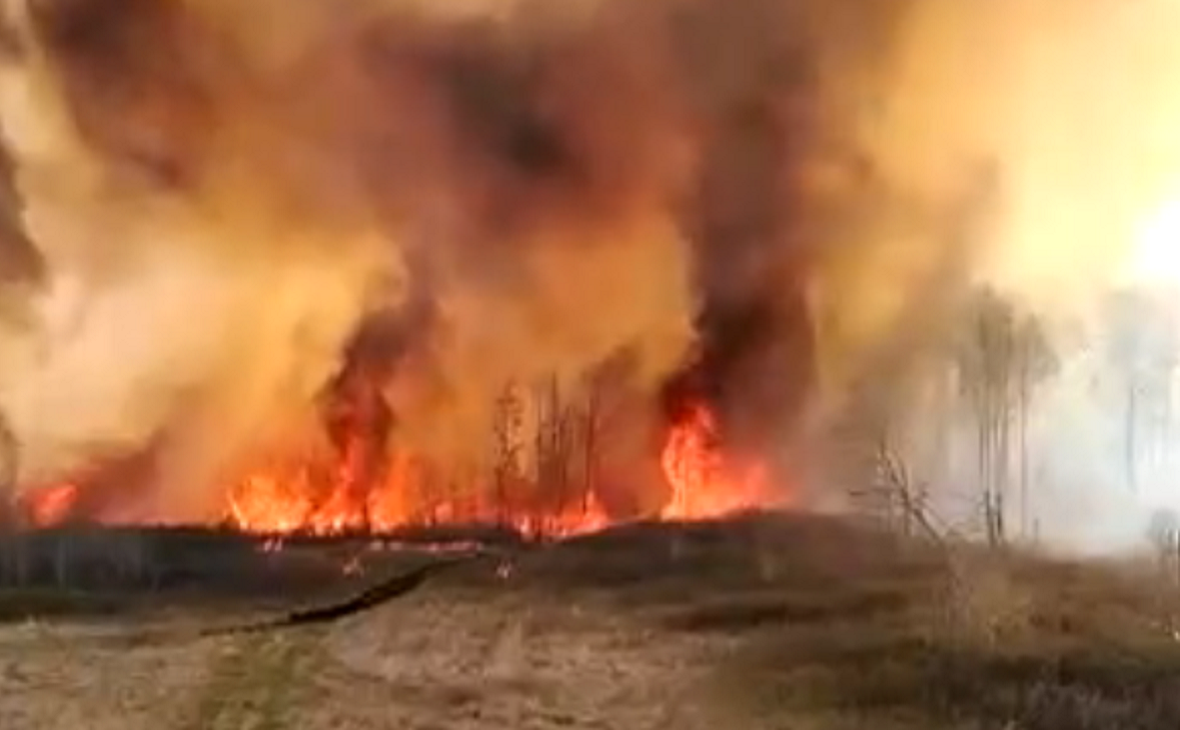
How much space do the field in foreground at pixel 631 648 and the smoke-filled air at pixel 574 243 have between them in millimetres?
3758

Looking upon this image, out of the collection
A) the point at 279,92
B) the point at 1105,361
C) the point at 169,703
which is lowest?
the point at 169,703

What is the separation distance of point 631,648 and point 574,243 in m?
9.42

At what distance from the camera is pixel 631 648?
14.6 metres

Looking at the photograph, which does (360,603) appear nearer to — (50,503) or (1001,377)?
(50,503)

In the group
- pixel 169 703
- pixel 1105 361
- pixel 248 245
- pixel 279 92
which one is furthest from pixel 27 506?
pixel 1105 361

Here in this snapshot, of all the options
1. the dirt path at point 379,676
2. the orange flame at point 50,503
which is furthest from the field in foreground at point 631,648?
the orange flame at point 50,503

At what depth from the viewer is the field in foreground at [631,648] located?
42.0 feet

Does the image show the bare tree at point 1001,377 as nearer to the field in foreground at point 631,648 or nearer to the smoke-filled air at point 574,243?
the smoke-filled air at point 574,243

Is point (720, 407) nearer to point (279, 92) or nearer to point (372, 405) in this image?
point (372, 405)

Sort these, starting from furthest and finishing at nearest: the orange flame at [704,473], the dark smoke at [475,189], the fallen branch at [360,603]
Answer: the dark smoke at [475,189], the orange flame at [704,473], the fallen branch at [360,603]

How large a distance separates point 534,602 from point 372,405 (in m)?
6.64

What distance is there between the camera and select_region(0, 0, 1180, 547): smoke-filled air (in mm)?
22438

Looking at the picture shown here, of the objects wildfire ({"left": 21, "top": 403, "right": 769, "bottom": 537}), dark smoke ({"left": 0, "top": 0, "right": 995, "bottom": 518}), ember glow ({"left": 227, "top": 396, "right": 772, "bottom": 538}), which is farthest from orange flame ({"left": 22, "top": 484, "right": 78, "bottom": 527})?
ember glow ({"left": 227, "top": 396, "right": 772, "bottom": 538})

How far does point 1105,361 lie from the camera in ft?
73.0
